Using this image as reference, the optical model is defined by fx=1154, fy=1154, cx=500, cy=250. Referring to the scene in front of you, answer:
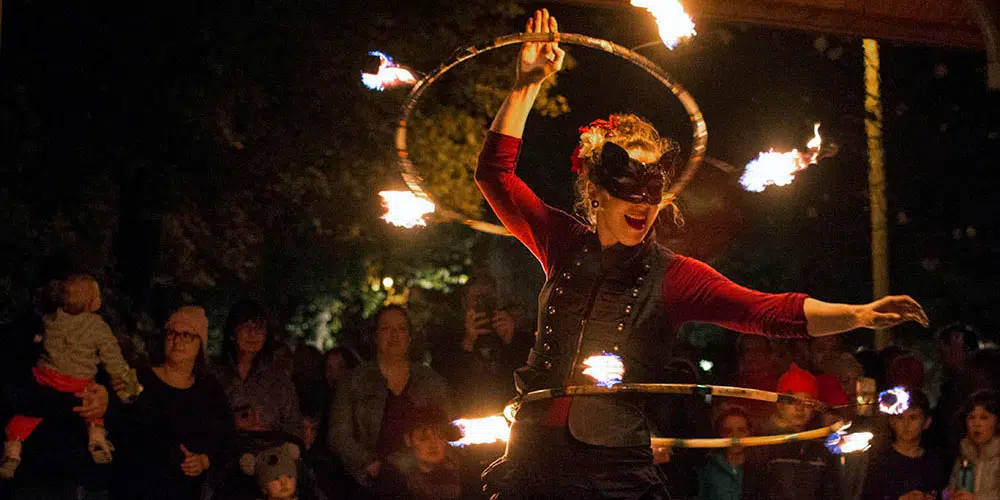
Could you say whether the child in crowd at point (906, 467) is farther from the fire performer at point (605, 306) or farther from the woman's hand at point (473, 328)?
the fire performer at point (605, 306)

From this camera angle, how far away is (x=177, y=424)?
7.34 m

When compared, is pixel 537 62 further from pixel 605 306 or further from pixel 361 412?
pixel 361 412

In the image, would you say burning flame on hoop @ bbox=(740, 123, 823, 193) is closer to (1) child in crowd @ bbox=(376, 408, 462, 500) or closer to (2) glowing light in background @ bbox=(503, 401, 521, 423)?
(2) glowing light in background @ bbox=(503, 401, 521, 423)

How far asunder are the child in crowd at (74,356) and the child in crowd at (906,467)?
5225 mm

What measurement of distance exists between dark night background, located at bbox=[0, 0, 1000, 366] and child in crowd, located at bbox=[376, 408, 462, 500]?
6.94 ft

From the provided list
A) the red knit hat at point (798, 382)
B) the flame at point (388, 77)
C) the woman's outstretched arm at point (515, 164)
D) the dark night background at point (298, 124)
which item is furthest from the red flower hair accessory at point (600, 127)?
the red knit hat at point (798, 382)

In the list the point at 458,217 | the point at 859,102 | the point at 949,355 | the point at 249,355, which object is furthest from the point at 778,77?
the point at 458,217

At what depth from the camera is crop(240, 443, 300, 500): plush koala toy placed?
7422mm

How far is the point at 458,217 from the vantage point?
5.29 m

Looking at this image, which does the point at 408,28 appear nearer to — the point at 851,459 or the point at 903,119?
the point at 851,459

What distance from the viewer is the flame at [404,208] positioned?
629 centimetres

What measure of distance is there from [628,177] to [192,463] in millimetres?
4158

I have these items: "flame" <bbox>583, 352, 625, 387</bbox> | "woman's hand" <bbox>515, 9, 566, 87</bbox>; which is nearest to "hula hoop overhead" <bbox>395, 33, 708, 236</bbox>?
"woman's hand" <bbox>515, 9, 566, 87</bbox>

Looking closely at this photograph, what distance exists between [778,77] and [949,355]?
9210 millimetres
